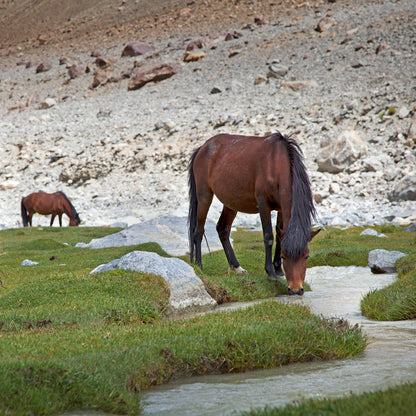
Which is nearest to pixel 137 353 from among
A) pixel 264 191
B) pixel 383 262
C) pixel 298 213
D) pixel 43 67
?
pixel 298 213

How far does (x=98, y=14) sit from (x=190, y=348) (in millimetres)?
105663

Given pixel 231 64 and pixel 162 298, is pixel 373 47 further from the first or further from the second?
pixel 162 298

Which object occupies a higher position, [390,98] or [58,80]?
[58,80]

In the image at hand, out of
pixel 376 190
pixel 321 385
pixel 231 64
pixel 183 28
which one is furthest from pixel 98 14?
pixel 321 385

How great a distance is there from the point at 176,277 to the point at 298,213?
9.31 ft

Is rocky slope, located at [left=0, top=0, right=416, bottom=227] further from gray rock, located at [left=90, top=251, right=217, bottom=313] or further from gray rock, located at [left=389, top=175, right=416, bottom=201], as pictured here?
gray rock, located at [left=90, top=251, right=217, bottom=313]

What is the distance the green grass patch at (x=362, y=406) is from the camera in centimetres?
405

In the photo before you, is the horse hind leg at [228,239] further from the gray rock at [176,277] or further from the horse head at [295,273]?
the horse head at [295,273]

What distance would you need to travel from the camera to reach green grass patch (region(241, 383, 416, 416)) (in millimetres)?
4055

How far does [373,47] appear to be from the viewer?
53.8m

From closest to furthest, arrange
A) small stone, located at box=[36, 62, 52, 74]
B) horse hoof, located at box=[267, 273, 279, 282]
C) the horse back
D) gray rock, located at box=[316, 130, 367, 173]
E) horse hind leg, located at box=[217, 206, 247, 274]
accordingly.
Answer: the horse back < horse hoof, located at box=[267, 273, 279, 282] < horse hind leg, located at box=[217, 206, 247, 274] < gray rock, located at box=[316, 130, 367, 173] < small stone, located at box=[36, 62, 52, 74]

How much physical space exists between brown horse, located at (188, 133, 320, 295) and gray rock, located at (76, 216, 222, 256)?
9.85ft

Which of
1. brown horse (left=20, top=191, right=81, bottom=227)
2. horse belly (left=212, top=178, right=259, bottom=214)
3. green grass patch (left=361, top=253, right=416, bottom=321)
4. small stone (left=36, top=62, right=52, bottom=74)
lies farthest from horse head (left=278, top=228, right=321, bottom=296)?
small stone (left=36, top=62, right=52, bottom=74)

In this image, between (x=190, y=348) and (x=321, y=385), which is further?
(x=190, y=348)
